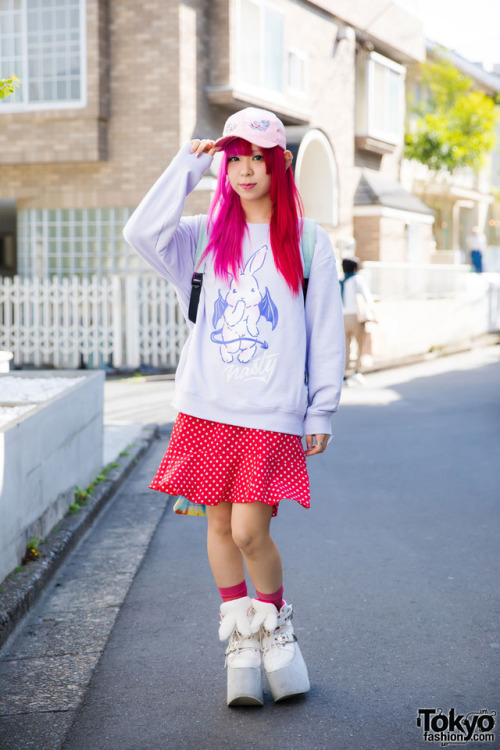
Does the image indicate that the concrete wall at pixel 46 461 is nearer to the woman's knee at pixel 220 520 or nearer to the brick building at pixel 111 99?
the woman's knee at pixel 220 520

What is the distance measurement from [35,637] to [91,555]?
50.6 inches

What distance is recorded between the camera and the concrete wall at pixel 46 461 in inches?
175

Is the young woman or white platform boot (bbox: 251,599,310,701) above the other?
the young woman

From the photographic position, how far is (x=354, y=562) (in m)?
5.15

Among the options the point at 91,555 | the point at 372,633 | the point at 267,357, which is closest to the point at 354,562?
the point at 372,633

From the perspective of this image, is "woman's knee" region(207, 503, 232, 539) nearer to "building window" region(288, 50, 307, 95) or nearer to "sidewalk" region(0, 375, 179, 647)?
"sidewalk" region(0, 375, 179, 647)

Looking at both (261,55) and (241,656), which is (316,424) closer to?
(241,656)

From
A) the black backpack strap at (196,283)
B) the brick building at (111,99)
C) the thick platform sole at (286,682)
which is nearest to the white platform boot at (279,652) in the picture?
the thick platform sole at (286,682)

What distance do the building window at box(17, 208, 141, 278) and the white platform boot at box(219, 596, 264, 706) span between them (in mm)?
13356

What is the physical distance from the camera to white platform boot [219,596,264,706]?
Answer: 3303 millimetres

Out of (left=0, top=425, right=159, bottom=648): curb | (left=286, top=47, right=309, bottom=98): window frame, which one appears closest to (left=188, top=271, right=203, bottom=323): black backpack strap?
(left=0, top=425, right=159, bottom=648): curb

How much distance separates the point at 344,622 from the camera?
419cm

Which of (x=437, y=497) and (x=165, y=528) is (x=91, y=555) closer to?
(x=165, y=528)

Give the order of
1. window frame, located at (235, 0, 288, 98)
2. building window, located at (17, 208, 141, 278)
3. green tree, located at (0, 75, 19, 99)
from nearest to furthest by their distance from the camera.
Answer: green tree, located at (0, 75, 19, 99) < building window, located at (17, 208, 141, 278) < window frame, located at (235, 0, 288, 98)
